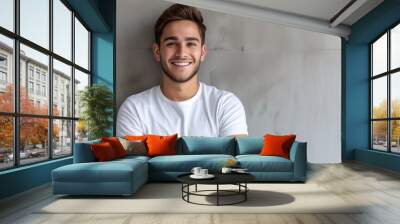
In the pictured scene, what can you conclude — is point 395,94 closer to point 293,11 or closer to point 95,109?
point 293,11

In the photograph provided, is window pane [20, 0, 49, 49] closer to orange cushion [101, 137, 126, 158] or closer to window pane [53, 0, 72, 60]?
window pane [53, 0, 72, 60]

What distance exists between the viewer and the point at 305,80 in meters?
8.50

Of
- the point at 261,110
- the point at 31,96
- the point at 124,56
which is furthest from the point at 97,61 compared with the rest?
the point at 261,110

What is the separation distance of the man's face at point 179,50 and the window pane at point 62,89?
6.22ft

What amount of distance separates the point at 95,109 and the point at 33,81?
2.02 metres

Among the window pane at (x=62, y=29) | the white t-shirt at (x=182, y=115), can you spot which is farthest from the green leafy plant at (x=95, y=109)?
the window pane at (x=62, y=29)

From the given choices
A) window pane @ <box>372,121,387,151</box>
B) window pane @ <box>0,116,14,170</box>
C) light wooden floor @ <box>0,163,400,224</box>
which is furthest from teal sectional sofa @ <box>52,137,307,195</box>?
window pane @ <box>372,121,387,151</box>

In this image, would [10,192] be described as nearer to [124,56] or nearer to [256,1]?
[124,56]

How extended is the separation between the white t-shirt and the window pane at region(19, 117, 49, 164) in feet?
7.08

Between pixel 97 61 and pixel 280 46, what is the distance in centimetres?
387

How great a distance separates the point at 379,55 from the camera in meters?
8.72

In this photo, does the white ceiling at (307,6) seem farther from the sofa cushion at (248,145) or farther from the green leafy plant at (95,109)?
the green leafy plant at (95,109)

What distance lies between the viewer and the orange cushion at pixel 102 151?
5570 mm

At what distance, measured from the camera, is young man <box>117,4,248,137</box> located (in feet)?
26.2
